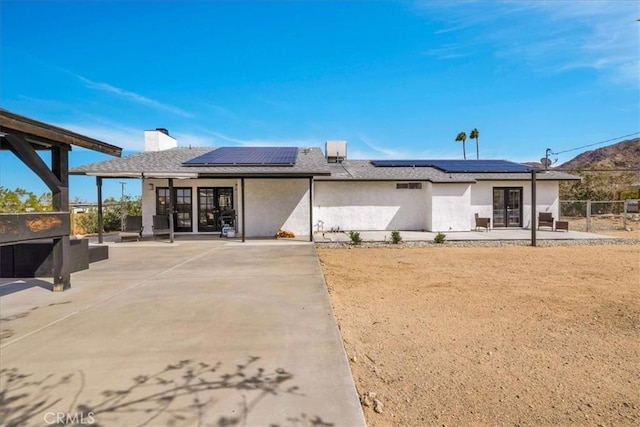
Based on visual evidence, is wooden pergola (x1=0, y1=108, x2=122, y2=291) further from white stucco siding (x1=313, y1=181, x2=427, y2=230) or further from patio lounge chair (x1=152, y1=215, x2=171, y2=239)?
white stucco siding (x1=313, y1=181, x2=427, y2=230)

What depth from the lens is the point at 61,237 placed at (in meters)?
5.72

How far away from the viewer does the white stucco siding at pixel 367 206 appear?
15680 mm

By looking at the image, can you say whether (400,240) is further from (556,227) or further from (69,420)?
(69,420)

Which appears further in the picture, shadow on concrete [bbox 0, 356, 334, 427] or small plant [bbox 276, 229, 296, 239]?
small plant [bbox 276, 229, 296, 239]

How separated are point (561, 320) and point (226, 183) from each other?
42.3ft

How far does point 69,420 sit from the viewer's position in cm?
227

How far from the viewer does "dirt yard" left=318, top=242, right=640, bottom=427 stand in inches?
102

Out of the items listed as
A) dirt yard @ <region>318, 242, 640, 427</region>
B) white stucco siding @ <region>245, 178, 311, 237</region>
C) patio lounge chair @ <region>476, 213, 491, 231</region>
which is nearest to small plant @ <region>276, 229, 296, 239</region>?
white stucco siding @ <region>245, 178, 311, 237</region>

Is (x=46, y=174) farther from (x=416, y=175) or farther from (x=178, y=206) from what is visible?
(x=416, y=175)

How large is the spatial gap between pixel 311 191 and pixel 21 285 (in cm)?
855

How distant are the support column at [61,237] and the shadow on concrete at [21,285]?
1.27ft

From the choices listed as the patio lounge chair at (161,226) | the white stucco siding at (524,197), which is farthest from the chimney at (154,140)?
the white stucco siding at (524,197)

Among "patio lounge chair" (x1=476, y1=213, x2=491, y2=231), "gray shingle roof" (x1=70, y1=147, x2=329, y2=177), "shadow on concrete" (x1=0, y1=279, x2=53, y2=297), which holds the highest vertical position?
"gray shingle roof" (x1=70, y1=147, x2=329, y2=177)

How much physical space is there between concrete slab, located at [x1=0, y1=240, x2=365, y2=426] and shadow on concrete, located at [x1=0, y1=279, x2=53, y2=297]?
0.02 m
